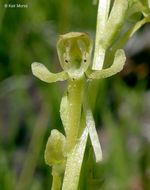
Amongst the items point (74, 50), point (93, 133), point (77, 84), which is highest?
point (74, 50)

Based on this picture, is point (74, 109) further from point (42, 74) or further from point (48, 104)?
point (48, 104)

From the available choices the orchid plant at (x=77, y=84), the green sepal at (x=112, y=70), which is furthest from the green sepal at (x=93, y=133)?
the green sepal at (x=112, y=70)

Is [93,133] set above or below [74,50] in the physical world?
below

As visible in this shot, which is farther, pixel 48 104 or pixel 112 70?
pixel 48 104

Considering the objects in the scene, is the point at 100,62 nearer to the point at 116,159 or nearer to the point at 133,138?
the point at 116,159

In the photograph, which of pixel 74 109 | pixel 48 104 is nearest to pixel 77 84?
pixel 74 109

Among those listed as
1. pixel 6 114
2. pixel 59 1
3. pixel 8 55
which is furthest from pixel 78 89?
pixel 6 114

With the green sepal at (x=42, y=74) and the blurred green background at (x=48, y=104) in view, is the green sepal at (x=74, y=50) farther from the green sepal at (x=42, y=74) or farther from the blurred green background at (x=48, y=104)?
the blurred green background at (x=48, y=104)

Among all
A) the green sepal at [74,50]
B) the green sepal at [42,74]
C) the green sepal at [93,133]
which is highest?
the green sepal at [74,50]
